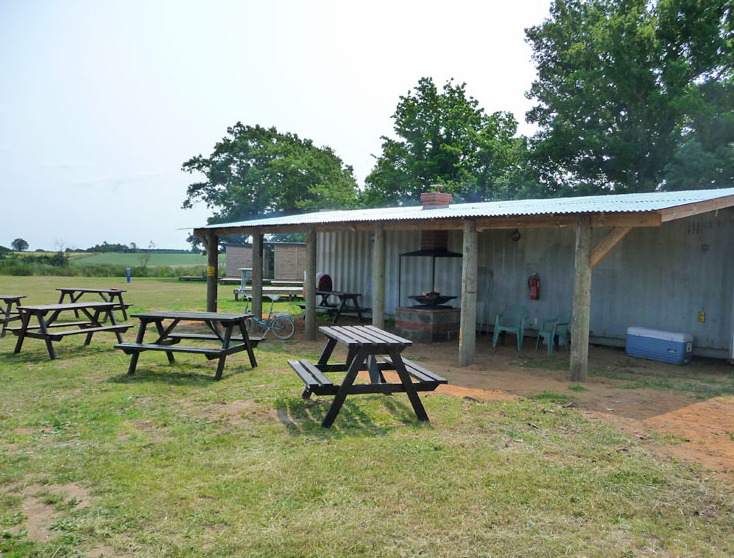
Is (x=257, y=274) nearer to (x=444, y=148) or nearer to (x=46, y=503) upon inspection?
(x=46, y=503)

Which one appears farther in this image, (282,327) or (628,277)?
(282,327)

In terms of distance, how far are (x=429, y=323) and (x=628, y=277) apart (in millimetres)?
3696

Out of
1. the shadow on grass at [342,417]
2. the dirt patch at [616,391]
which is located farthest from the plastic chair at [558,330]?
the shadow on grass at [342,417]

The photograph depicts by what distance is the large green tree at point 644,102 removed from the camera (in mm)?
18406

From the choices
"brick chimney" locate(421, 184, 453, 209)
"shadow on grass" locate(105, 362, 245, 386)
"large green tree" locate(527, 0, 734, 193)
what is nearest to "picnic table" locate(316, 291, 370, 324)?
"brick chimney" locate(421, 184, 453, 209)

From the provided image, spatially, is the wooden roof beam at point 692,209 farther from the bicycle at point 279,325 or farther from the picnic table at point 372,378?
the bicycle at point 279,325

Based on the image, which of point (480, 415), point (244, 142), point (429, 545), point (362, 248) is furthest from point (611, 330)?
point (244, 142)

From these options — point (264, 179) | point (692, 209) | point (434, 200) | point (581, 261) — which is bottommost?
point (581, 261)

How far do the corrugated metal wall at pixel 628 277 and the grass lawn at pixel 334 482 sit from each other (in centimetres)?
483

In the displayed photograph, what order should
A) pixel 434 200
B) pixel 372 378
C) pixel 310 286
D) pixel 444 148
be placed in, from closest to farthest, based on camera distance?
1. pixel 372 378
2. pixel 310 286
3. pixel 434 200
4. pixel 444 148

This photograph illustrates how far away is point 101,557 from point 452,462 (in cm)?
236

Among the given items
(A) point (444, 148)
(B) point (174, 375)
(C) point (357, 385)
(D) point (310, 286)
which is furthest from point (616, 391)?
(A) point (444, 148)

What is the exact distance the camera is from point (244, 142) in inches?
1720

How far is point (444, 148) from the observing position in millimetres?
29828
